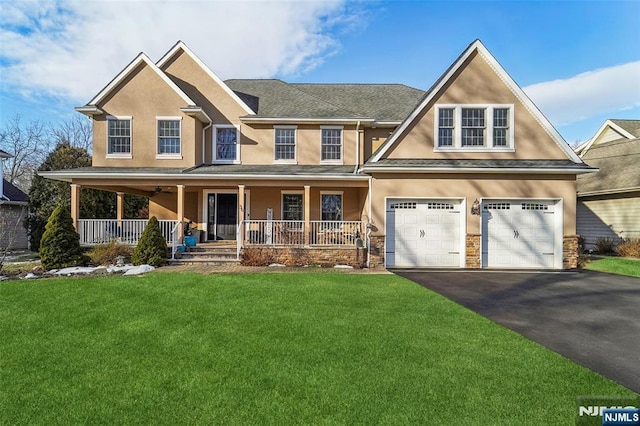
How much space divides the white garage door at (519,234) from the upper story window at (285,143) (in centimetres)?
888

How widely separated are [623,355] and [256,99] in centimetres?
1694

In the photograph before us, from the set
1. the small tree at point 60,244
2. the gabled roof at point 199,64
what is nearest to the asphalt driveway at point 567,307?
the gabled roof at point 199,64

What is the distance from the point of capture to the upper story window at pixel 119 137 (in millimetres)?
15031

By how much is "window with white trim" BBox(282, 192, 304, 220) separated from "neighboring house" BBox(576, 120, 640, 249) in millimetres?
15878

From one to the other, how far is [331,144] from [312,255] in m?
6.08

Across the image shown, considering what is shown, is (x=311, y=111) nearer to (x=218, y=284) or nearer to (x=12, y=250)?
(x=218, y=284)

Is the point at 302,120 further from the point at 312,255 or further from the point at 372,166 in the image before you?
the point at 312,255

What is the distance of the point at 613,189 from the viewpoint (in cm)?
1683

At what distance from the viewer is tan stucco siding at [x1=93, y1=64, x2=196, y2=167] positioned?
14992mm

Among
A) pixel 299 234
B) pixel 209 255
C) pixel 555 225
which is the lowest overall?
pixel 209 255

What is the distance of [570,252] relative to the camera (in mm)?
12562

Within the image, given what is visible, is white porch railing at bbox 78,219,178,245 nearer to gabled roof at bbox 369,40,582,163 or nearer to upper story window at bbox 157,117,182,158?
upper story window at bbox 157,117,182,158

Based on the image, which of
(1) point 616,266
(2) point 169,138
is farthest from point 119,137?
(1) point 616,266

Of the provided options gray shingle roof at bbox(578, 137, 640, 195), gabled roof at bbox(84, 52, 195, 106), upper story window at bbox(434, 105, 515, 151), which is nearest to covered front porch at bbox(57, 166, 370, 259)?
upper story window at bbox(434, 105, 515, 151)
